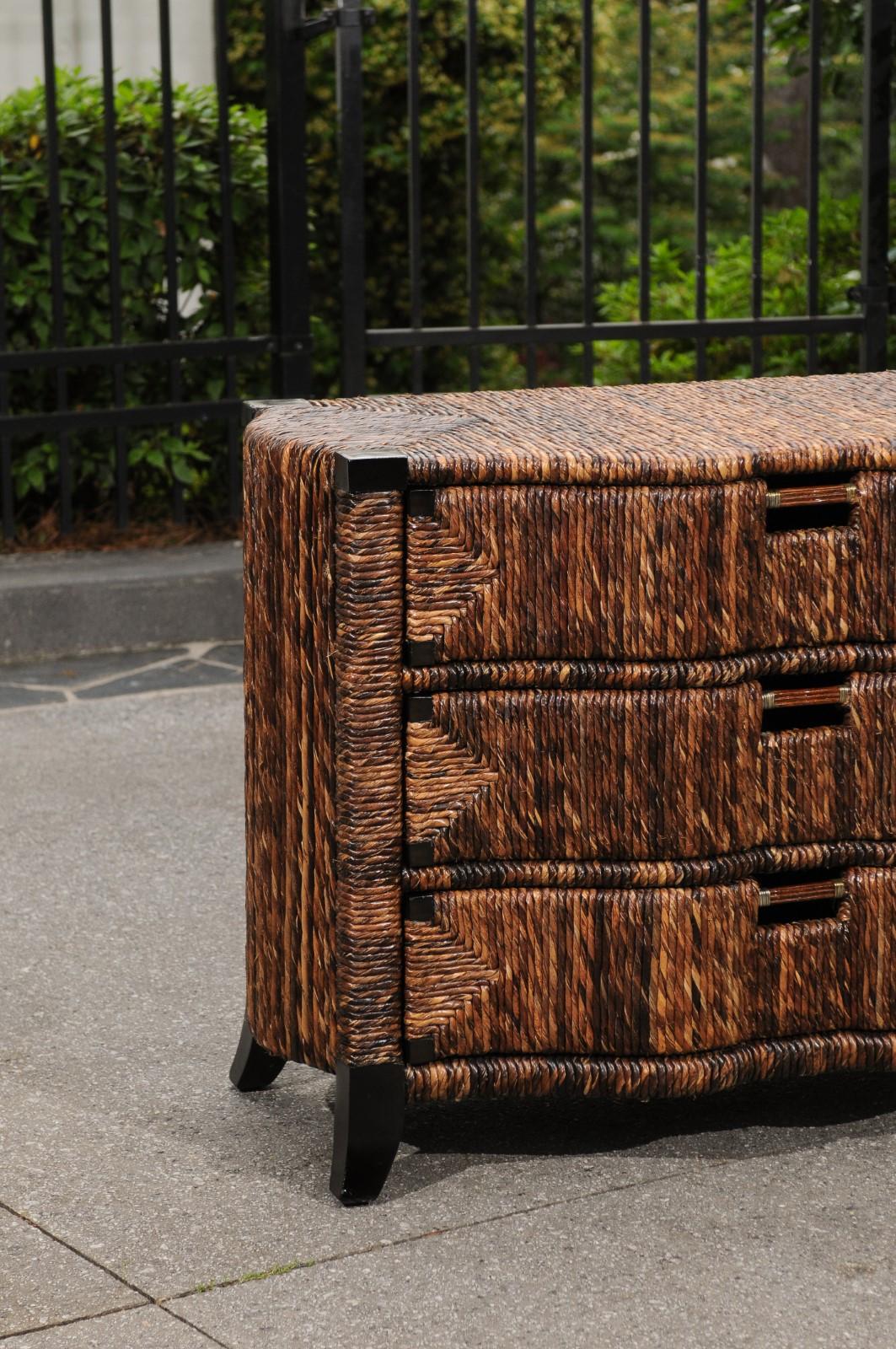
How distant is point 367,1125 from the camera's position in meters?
2.75

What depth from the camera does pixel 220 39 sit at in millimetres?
6246

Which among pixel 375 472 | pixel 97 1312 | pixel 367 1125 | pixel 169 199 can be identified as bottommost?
pixel 97 1312

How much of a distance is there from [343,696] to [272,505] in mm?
319

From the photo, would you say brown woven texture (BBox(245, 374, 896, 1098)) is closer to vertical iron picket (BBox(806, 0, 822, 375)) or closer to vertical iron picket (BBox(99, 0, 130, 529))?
vertical iron picket (BBox(99, 0, 130, 529))

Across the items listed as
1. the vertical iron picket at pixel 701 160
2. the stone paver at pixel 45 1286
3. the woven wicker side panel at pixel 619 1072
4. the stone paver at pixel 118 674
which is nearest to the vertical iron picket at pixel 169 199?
the stone paver at pixel 118 674

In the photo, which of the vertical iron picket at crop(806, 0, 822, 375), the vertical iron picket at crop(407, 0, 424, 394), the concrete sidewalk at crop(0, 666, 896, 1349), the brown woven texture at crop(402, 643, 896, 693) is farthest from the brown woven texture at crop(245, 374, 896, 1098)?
the vertical iron picket at crop(806, 0, 822, 375)

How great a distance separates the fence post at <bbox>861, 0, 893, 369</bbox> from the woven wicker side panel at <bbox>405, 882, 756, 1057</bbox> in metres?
4.20

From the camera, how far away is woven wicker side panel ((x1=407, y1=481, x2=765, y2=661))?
2672 mm

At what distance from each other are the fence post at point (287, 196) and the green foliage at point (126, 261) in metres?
0.52

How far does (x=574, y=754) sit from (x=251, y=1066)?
0.78 meters

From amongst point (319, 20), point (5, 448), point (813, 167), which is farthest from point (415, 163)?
point (5, 448)

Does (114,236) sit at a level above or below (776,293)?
above

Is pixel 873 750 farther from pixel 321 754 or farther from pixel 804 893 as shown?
pixel 321 754

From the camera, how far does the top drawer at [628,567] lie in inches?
105
